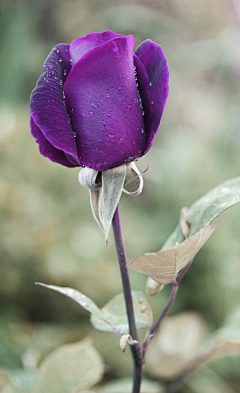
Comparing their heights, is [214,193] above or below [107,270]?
above

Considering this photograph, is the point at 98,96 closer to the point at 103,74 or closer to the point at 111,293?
the point at 103,74

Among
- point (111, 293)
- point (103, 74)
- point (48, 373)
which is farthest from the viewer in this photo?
point (111, 293)

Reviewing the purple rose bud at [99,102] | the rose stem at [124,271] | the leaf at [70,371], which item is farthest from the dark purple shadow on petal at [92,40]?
the leaf at [70,371]

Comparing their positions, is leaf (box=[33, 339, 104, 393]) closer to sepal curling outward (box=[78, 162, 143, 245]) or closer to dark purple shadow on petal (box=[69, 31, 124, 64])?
sepal curling outward (box=[78, 162, 143, 245])

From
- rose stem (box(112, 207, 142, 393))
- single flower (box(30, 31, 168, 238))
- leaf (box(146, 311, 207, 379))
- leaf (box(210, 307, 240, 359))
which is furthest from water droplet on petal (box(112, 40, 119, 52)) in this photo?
leaf (box(146, 311, 207, 379))

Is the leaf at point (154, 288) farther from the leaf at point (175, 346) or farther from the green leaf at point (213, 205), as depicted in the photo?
the leaf at point (175, 346)

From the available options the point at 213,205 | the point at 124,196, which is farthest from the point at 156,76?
the point at 124,196

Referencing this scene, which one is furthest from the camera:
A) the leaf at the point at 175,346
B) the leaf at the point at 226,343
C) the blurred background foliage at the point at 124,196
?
the blurred background foliage at the point at 124,196

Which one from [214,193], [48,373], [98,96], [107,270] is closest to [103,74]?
[98,96]
